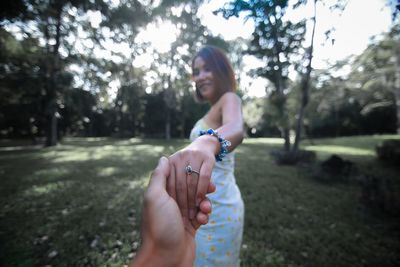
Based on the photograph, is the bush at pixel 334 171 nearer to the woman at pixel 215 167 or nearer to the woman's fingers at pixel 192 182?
the woman at pixel 215 167

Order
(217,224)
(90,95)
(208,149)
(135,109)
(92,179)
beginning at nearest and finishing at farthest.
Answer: (208,149) → (217,224) → (92,179) → (90,95) → (135,109)

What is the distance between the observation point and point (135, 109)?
3703 centimetres

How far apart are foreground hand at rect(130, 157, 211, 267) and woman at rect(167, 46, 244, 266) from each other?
8 cm

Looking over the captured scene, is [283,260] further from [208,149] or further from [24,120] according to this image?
[24,120]

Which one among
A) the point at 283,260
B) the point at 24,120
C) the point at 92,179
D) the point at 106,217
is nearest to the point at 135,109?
the point at 24,120

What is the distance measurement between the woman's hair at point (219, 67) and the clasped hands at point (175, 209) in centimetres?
106

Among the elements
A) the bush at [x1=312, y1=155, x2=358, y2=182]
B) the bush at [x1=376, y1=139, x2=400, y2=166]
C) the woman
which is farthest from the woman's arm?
the bush at [x1=376, y1=139, x2=400, y2=166]

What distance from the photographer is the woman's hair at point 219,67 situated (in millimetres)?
2080

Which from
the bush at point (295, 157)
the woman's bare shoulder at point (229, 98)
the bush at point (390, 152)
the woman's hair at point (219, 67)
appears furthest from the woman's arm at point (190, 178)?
the bush at point (390, 152)

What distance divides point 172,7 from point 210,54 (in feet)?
2.40

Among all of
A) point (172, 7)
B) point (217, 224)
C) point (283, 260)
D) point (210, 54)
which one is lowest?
point (283, 260)

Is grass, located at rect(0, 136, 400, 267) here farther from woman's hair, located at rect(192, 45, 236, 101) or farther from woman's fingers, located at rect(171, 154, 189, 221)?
woman's fingers, located at rect(171, 154, 189, 221)

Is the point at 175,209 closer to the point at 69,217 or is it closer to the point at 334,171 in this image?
the point at 69,217

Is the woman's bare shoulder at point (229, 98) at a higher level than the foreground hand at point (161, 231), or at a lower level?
higher
